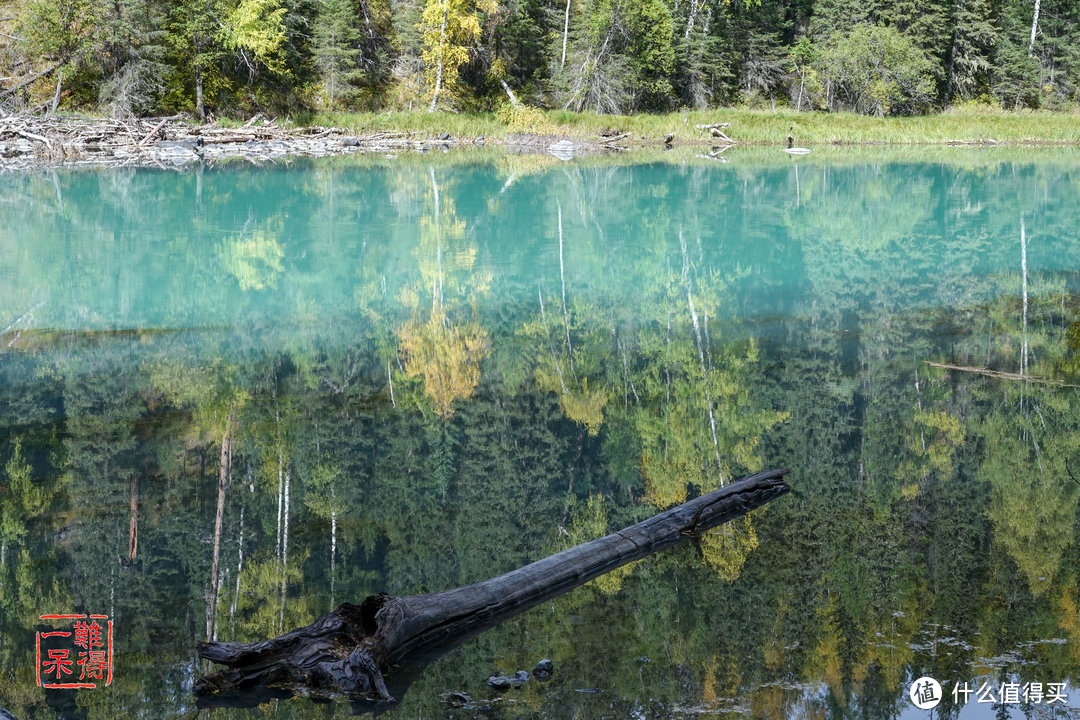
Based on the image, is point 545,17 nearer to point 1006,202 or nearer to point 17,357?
point 1006,202

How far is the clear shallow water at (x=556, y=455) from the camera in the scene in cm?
571

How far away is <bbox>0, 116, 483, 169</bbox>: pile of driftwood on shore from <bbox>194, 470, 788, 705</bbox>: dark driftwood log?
3457 cm

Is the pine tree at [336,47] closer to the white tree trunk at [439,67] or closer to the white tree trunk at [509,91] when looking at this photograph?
the white tree trunk at [439,67]

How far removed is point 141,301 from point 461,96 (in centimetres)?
4399

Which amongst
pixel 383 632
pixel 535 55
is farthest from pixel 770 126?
pixel 383 632

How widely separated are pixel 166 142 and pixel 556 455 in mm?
40028

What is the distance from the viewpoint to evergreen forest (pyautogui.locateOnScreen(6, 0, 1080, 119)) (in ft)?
158

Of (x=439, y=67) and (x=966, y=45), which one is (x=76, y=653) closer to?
(x=439, y=67)

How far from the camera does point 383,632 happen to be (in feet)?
18.0

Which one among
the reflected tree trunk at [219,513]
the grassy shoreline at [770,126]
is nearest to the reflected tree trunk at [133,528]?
the reflected tree trunk at [219,513]

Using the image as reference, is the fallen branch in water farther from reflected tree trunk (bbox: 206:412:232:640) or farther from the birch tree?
the birch tree

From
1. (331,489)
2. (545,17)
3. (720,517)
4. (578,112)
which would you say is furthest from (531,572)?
(545,17)

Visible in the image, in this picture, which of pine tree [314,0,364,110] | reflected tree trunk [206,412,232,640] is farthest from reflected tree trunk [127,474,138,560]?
pine tree [314,0,364,110]

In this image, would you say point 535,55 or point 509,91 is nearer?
point 509,91
